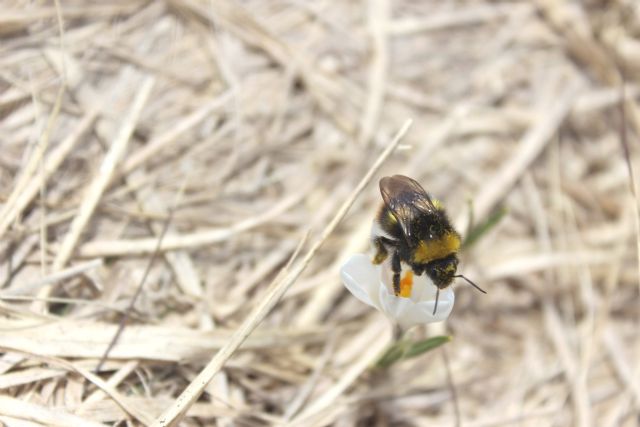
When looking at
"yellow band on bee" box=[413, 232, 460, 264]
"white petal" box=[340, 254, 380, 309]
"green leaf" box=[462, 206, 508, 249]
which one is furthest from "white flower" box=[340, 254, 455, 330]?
"green leaf" box=[462, 206, 508, 249]

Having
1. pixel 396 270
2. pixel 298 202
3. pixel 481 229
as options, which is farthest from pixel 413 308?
pixel 298 202

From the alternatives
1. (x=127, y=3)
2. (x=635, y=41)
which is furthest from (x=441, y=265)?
(x=635, y=41)

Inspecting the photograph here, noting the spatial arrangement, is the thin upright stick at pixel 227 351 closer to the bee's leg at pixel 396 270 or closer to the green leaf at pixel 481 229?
the bee's leg at pixel 396 270

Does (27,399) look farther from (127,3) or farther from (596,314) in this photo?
(596,314)

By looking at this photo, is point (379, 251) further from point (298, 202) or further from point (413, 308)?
point (298, 202)

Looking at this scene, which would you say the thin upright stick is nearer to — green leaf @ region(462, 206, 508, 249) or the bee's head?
the bee's head
